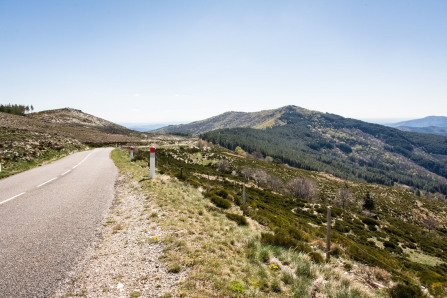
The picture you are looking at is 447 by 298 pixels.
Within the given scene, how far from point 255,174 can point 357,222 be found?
29896 mm

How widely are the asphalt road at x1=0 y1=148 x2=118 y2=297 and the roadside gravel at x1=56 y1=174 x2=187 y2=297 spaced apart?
0.97 ft

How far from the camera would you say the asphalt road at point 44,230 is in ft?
11.1

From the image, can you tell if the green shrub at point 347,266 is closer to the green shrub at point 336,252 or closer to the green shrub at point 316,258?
the green shrub at point 336,252

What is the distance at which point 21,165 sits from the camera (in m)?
16.0

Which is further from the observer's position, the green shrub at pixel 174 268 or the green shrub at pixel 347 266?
the green shrub at pixel 347 266

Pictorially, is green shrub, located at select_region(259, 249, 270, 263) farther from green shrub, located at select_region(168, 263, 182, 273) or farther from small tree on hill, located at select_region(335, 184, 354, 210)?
small tree on hill, located at select_region(335, 184, 354, 210)

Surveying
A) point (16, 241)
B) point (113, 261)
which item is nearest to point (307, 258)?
point (113, 261)

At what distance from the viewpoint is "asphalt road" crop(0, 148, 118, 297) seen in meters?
3.39

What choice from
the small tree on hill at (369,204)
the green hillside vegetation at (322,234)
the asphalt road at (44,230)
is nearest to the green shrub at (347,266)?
the green hillside vegetation at (322,234)

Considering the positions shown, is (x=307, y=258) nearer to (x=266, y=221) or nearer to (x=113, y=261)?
(x=266, y=221)

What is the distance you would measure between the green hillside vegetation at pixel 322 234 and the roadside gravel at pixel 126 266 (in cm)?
156

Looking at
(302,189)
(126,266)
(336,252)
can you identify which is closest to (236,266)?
(126,266)

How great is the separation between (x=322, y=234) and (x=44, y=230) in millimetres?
14202

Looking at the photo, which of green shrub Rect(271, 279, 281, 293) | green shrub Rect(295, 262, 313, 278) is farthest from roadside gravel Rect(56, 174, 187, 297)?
green shrub Rect(295, 262, 313, 278)
